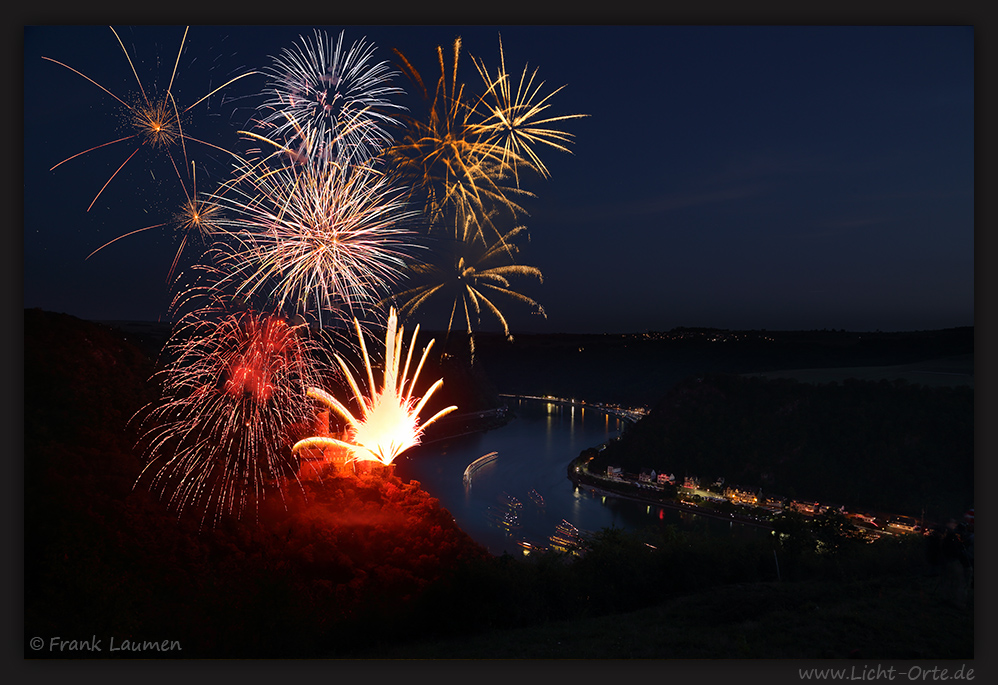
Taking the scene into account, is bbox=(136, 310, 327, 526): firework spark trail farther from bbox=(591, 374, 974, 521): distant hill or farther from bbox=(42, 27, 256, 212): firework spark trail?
bbox=(591, 374, 974, 521): distant hill

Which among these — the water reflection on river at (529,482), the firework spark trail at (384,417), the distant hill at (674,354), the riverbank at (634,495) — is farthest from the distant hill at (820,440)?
the firework spark trail at (384,417)

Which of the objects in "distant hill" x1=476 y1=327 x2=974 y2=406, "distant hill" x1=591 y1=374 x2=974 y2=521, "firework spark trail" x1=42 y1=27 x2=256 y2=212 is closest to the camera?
"firework spark trail" x1=42 y1=27 x2=256 y2=212

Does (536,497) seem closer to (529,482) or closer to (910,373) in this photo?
(529,482)

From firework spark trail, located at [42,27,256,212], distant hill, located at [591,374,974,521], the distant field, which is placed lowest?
distant hill, located at [591,374,974,521]

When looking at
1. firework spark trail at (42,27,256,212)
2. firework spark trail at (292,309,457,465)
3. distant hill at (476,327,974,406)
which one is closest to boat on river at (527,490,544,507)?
distant hill at (476,327,974,406)

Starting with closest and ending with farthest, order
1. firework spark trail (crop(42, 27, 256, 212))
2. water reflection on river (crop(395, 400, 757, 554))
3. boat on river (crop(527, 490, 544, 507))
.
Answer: firework spark trail (crop(42, 27, 256, 212))
water reflection on river (crop(395, 400, 757, 554))
boat on river (crop(527, 490, 544, 507))

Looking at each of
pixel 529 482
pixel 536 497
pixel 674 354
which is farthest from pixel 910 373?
pixel 529 482

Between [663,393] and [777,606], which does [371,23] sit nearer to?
[777,606]

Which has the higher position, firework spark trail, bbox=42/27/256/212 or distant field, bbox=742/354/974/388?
firework spark trail, bbox=42/27/256/212
